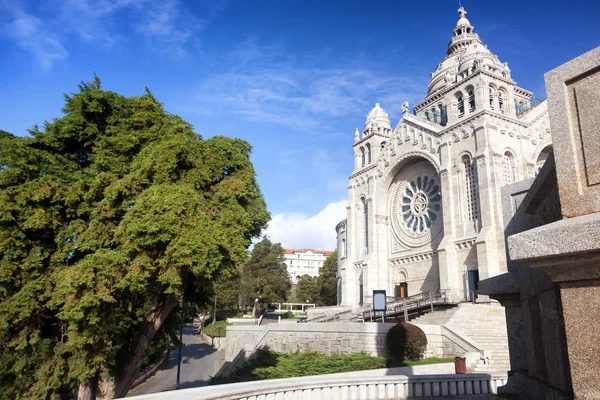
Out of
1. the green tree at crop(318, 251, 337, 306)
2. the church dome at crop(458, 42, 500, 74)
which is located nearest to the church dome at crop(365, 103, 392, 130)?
the church dome at crop(458, 42, 500, 74)

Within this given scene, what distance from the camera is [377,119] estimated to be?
41.3 meters

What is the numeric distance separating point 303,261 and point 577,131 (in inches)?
5037

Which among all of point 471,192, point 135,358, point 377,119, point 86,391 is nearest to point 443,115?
point 377,119

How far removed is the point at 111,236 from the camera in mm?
12641

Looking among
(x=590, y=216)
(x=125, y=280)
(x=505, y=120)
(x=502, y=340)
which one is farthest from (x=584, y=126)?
(x=505, y=120)

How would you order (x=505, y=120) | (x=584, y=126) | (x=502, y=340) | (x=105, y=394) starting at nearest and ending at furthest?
(x=584, y=126) → (x=105, y=394) → (x=502, y=340) → (x=505, y=120)

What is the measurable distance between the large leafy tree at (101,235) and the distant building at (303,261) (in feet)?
376

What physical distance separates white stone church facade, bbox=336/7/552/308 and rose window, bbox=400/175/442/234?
0.28 feet

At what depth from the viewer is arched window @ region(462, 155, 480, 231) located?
2845 cm

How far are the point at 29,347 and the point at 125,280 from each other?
3.99 metres

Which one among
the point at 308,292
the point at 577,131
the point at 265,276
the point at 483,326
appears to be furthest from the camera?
the point at 308,292

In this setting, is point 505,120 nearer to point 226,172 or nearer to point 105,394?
point 226,172

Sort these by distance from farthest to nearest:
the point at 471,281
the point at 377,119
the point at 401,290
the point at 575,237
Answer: the point at 377,119 < the point at 401,290 < the point at 471,281 < the point at 575,237

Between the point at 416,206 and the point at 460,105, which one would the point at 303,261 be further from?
the point at 460,105
